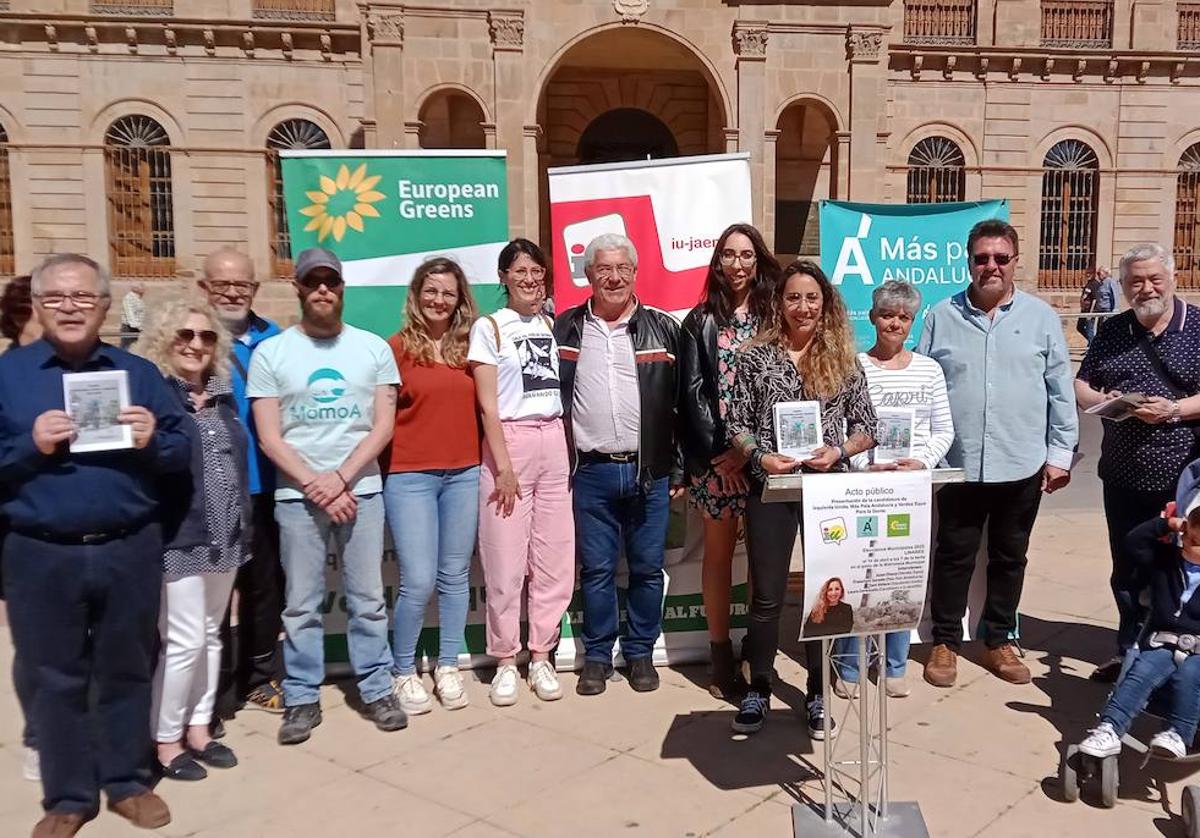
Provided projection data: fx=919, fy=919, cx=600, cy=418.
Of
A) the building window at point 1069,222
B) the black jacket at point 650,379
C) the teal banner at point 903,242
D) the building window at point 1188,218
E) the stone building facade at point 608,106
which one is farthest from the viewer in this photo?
the building window at point 1188,218

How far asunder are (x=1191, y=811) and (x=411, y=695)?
3.15 m

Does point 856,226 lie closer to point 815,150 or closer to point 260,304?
point 815,150

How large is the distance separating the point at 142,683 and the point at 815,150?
1881 centimetres

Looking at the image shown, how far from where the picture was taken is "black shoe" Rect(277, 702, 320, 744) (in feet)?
13.2

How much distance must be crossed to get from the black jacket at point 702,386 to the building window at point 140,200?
18503mm

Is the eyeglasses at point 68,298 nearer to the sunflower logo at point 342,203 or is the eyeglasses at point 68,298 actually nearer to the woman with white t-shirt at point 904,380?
Result: the sunflower logo at point 342,203

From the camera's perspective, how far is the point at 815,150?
64.8 ft

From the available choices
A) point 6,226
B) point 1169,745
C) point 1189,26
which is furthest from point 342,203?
point 1189,26

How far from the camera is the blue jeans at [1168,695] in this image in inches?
141

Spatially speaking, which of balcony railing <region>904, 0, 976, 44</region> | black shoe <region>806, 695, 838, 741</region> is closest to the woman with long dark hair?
black shoe <region>806, 695, 838, 741</region>

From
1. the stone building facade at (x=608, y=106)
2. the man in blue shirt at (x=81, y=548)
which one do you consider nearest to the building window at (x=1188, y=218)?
the stone building facade at (x=608, y=106)

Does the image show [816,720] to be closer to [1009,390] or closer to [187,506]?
[1009,390]

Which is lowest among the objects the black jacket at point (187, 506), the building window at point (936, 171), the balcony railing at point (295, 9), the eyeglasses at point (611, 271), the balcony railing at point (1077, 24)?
the black jacket at point (187, 506)

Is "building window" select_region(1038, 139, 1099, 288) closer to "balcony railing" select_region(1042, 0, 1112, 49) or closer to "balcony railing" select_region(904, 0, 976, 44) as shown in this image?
"balcony railing" select_region(1042, 0, 1112, 49)
